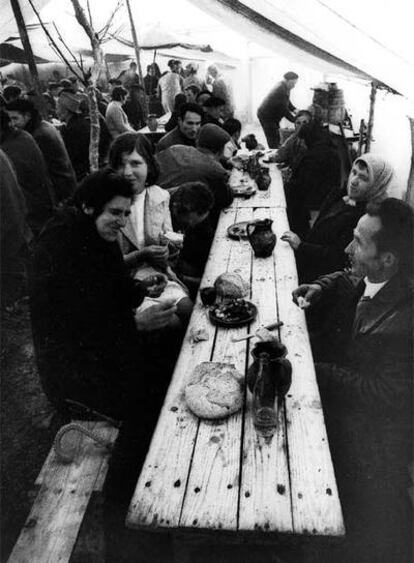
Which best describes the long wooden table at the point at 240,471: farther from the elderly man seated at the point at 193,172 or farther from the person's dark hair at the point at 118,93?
the person's dark hair at the point at 118,93

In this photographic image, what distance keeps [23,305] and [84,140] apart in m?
3.21

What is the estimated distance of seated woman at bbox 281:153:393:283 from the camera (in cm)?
328

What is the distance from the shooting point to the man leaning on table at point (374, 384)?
1913mm

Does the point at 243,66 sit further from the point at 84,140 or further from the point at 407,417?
the point at 407,417

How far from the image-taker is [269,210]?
4109 millimetres

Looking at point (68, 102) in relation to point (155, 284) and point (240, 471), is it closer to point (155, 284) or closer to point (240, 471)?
point (155, 284)

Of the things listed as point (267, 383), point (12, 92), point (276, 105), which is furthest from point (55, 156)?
point (276, 105)

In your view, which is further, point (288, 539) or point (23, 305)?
point (23, 305)

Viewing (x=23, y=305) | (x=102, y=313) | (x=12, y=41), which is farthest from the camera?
(x=12, y=41)

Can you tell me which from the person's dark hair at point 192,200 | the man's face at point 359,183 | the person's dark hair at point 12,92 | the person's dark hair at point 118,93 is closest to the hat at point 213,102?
the person's dark hair at point 118,93

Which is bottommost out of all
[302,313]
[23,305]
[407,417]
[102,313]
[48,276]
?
[23,305]

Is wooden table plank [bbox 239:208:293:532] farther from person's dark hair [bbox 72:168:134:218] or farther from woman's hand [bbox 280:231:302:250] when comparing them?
woman's hand [bbox 280:231:302:250]

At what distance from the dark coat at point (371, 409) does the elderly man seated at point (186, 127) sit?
3.33 metres

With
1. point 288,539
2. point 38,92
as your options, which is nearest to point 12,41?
point 38,92
